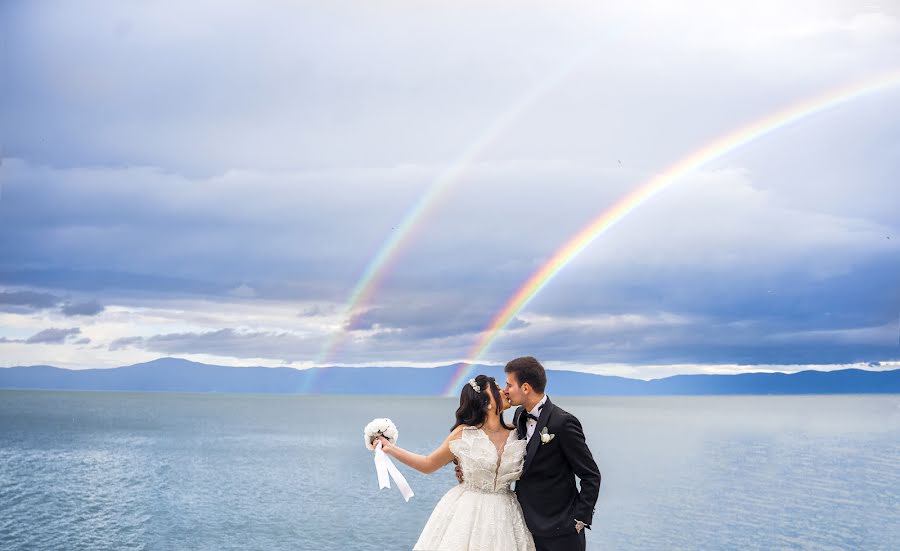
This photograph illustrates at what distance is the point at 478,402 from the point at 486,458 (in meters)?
0.54

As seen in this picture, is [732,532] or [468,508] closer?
[468,508]

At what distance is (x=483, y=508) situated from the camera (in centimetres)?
820

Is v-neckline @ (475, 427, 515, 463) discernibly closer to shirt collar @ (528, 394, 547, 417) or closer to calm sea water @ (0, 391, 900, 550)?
shirt collar @ (528, 394, 547, 417)

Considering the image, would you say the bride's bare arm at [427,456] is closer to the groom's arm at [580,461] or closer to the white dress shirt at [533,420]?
the white dress shirt at [533,420]

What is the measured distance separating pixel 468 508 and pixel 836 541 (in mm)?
36670

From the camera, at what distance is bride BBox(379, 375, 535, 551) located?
26.6 ft

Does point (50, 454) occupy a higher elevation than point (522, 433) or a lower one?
lower

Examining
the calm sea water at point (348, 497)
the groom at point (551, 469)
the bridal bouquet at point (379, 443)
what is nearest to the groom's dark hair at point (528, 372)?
the groom at point (551, 469)

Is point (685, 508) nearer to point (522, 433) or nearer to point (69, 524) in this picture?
point (69, 524)

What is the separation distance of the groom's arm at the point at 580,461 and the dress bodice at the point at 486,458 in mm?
524

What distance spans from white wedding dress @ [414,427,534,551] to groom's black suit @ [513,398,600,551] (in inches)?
6.2

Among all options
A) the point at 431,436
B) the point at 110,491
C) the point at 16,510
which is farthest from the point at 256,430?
the point at 16,510

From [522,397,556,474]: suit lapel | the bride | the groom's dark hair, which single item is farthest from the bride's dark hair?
[522,397,556,474]: suit lapel

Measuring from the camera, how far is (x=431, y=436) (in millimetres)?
115312
